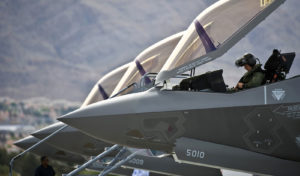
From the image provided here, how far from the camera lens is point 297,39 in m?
7.20

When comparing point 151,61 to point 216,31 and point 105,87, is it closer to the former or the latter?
point 105,87

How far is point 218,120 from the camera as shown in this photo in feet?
20.9

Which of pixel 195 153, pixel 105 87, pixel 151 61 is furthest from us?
pixel 105 87

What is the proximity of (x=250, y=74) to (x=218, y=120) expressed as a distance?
0.97 metres

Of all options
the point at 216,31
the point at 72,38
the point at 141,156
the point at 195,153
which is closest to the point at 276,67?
the point at 216,31

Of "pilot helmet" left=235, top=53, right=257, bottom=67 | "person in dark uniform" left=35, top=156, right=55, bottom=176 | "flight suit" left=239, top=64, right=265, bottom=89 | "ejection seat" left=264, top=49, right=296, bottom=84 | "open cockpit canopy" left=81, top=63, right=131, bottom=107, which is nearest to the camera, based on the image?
"flight suit" left=239, top=64, right=265, bottom=89

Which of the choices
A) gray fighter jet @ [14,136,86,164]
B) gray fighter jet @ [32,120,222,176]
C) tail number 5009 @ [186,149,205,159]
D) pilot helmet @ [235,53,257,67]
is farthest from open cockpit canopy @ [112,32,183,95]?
tail number 5009 @ [186,149,205,159]

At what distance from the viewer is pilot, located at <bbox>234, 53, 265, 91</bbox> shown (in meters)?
6.65

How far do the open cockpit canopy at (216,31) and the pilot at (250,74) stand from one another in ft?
2.58

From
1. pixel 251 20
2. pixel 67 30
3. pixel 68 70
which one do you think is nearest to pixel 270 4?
pixel 251 20

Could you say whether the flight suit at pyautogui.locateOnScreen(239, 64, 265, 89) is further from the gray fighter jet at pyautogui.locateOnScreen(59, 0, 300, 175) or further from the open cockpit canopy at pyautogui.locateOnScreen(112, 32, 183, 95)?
the open cockpit canopy at pyautogui.locateOnScreen(112, 32, 183, 95)

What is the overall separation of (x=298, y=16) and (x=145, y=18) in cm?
9768

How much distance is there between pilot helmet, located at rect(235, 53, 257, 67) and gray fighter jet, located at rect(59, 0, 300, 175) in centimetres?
83

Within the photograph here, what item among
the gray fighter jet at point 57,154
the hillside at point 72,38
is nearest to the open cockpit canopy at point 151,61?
the gray fighter jet at point 57,154
